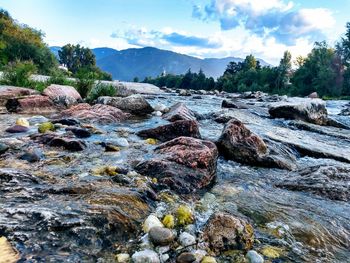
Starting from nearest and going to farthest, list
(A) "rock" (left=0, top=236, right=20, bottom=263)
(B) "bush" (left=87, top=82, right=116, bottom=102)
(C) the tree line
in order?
(A) "rock" (left=0, top=236, right=20, bottom=263), (B) "bush" (left=87, top=82, right=116, bottom=102), (C) the tree line

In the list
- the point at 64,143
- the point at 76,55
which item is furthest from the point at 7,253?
the point at 76,55

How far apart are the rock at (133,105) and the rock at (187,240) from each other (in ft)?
27.8

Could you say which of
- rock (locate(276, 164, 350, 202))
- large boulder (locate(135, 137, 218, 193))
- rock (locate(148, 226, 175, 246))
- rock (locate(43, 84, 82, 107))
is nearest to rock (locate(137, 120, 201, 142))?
large boulder (locate(135, 137, 218, 193))

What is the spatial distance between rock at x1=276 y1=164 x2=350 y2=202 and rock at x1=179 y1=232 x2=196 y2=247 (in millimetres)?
2437

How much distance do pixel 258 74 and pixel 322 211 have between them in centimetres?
8587

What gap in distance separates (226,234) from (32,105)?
9.13m

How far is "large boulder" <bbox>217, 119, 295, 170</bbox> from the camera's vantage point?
596 cm

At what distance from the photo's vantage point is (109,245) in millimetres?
2738

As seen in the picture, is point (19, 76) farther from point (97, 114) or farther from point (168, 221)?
point (168, 221)

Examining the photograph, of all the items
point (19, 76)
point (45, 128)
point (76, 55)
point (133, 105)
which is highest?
point (76, 55)

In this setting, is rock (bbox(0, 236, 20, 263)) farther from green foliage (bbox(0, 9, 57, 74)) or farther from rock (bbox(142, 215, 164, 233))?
green foliage (bbox(0, 9, 57, 74))

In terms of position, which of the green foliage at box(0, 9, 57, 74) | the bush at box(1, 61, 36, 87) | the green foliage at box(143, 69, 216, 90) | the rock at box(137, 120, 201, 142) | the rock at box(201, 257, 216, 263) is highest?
the green foliage at box(0, 9, 57, 74)

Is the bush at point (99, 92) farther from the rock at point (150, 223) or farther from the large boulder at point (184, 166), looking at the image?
the rock at point (150, 223)

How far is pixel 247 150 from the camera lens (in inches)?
239
